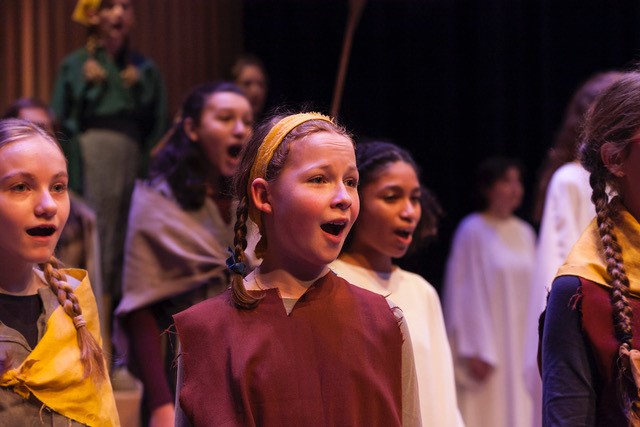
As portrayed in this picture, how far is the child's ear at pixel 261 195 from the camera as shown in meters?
2.28

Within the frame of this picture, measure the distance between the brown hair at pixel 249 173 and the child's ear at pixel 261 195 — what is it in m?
0.02

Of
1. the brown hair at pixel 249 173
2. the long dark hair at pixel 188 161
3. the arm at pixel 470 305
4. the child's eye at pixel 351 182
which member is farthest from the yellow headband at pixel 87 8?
the child's eye at pixel 351 182

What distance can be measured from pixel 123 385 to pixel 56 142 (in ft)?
8.19

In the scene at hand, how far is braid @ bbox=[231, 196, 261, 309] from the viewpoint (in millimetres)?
2191

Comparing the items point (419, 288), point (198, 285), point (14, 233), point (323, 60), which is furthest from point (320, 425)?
point (323, 60)

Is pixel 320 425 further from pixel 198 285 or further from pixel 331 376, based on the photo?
pixel 198 285

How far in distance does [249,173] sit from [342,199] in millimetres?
255

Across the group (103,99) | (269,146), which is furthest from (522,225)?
(269,146)

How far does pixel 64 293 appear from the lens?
2.42 meters

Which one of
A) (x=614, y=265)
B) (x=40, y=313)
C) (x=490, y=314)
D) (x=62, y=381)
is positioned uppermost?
(x=614, y=265)

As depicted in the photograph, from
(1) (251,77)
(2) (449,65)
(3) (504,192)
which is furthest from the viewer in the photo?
(2) (449,65)

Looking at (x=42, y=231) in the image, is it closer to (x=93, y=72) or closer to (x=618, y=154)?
(x=618, y=154)

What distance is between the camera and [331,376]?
2.15 metres

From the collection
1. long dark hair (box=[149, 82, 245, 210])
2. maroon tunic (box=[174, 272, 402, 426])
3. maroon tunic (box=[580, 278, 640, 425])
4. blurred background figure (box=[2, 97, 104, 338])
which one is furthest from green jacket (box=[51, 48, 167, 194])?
maroon tunic (box=[580, 278, 640, 425])
